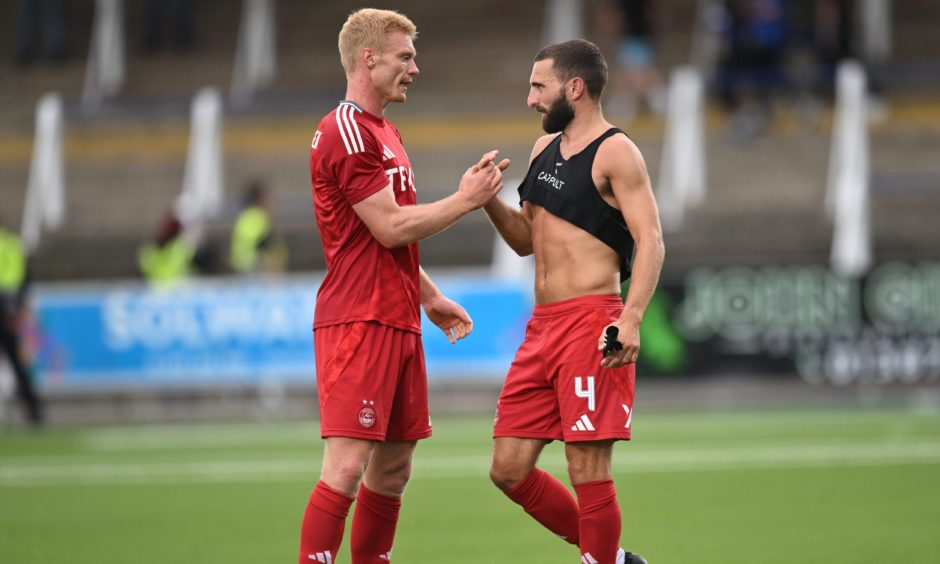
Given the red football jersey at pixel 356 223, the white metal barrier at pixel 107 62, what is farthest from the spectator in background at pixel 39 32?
the red football jersey at pixel 356 223

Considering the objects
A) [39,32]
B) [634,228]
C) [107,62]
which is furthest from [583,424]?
[39,32]

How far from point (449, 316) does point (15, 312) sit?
1094 cm

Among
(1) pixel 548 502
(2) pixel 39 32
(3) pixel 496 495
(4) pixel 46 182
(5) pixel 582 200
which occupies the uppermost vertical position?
(2) pixel 39 32

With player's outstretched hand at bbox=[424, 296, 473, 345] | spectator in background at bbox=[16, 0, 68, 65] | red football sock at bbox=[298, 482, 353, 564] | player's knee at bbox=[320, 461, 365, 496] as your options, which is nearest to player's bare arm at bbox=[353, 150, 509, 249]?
player's outstretched hand at bbox=[424, 296, 473, 345]

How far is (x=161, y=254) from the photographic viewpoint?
18203mm

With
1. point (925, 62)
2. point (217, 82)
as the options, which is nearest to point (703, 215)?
point (925, 62)

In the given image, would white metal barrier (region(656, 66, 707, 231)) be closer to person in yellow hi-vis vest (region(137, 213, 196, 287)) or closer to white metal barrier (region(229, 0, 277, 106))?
person in yellow hi-vis vest (region(137, 213, 196, 287))

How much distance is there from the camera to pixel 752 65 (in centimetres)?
2047

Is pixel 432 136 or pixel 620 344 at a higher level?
pixel 432 136

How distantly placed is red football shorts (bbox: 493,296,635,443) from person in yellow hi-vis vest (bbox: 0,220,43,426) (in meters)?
10.8

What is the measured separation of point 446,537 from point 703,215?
422 inches

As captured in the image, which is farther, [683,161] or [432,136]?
[432,136]

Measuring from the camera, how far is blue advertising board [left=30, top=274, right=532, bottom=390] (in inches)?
686

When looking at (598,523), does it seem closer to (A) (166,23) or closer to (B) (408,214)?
(B) (408,214)
